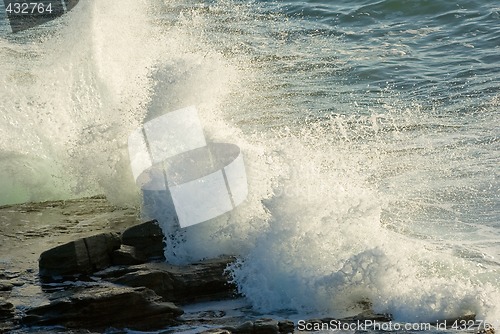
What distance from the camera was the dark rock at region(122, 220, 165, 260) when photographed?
8.39 metres

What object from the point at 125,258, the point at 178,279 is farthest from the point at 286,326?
the point at 125,258

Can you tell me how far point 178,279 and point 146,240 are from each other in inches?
37.2

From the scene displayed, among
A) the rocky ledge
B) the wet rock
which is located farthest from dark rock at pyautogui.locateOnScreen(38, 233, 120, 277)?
the wet rock

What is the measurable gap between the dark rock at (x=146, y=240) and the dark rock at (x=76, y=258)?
0.36 meters

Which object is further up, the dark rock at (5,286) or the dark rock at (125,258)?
the dark rock at (5,286)

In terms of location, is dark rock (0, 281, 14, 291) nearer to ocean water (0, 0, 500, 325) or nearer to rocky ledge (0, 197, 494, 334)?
rocky ledge (0, 197, 494, 334)

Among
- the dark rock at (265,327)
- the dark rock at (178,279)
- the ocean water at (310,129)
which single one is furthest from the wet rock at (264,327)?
the dark rock at (178,279)

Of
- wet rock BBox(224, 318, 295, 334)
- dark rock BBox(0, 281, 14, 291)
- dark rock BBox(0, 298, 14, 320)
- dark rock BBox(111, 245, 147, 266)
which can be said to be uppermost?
dark rock BBox(0, 298, 14, 320)

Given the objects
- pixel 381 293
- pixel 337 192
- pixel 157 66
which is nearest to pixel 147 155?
pixel 157 66

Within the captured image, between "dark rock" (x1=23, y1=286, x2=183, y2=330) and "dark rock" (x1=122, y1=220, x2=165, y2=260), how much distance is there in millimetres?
1284

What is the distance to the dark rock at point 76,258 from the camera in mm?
7902

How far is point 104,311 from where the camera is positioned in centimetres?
693

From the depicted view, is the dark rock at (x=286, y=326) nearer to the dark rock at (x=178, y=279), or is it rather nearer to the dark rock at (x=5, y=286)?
the dark rock at (x=178, y=279)

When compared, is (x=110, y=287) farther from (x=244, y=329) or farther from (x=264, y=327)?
(x=264, y=327)
